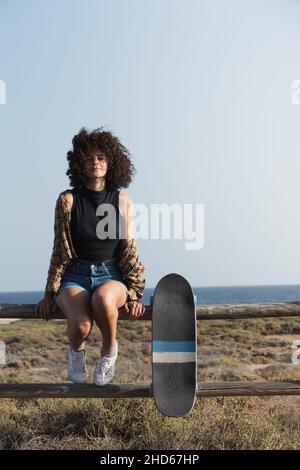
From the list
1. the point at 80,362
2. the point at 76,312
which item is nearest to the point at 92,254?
the point at 76,312

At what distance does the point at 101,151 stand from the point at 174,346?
1452 mm

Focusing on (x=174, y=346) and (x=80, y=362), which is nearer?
(x=174, y=346)

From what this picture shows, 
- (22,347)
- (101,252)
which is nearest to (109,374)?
(101,252)

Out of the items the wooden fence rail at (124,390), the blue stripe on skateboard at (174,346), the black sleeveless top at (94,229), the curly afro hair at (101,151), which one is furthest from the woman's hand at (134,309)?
the curly afro hair at (101,151)

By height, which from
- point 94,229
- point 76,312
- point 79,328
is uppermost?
point 94,229

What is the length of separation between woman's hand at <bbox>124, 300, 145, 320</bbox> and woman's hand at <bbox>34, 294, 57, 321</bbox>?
50cm

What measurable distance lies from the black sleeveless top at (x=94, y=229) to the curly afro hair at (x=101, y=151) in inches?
7.5

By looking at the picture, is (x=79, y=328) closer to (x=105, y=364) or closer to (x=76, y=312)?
(x=76, y=312)

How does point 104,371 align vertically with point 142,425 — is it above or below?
above

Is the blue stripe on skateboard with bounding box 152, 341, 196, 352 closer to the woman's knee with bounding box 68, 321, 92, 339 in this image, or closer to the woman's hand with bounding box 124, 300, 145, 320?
the woman's hand with bounding box 124, 300, 145, 320

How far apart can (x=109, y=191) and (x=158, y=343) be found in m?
1.12

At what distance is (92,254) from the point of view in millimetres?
3883

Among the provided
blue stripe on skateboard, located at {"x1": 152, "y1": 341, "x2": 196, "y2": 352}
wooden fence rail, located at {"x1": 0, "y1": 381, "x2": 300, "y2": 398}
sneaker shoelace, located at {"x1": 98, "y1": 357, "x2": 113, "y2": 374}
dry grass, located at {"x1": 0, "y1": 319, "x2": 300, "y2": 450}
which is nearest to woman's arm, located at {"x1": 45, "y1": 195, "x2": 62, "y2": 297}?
sneaker shoelace, located at {"x1": 98, "y1": 357, "x2": 113, "y2": 374}

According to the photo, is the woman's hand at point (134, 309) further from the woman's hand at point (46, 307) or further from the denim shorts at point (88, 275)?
the woman's hand at point (46, 307)
